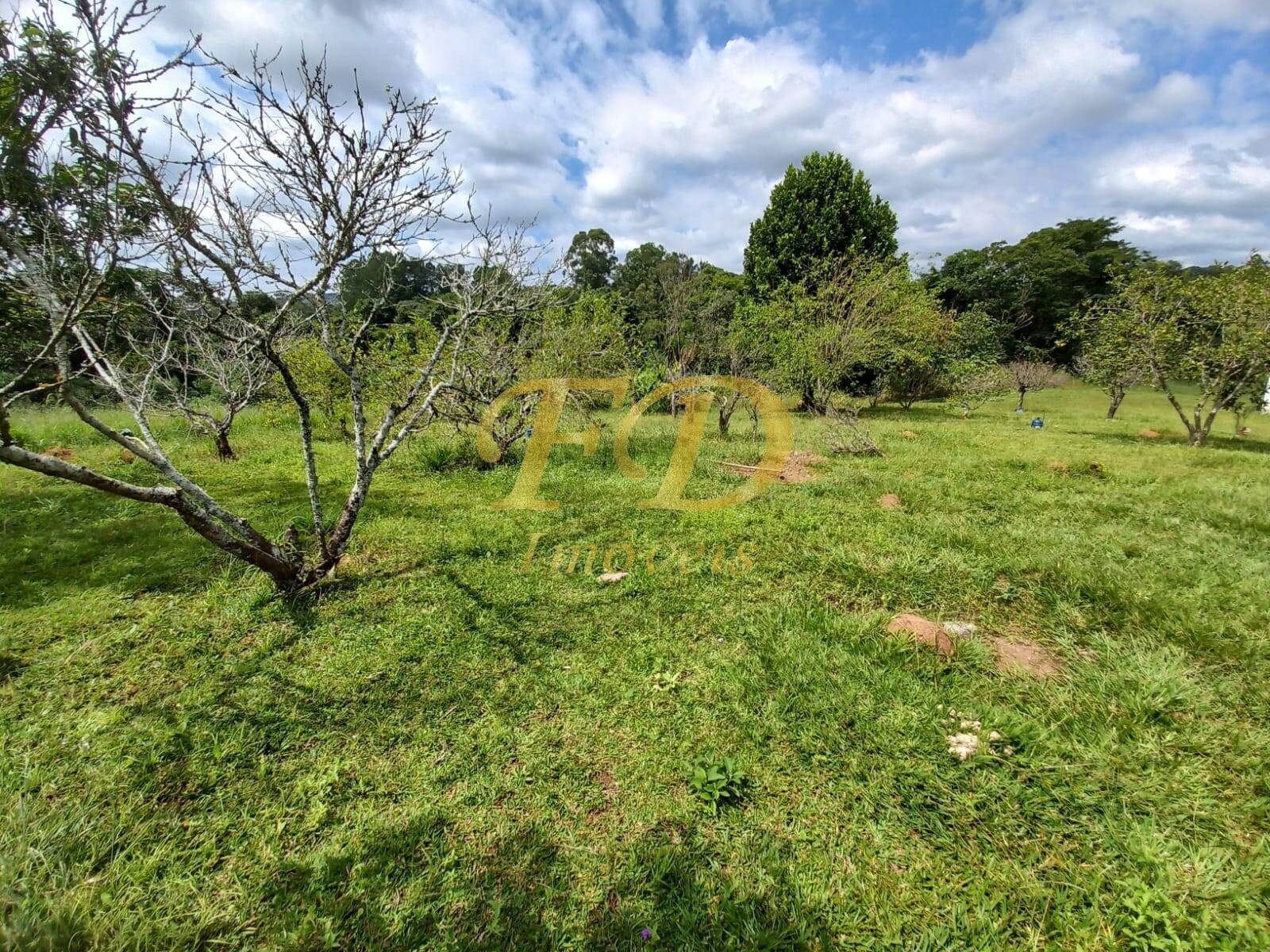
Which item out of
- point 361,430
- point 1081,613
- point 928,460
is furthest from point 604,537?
point 928,460

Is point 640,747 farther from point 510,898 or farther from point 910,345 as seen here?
point 910,345

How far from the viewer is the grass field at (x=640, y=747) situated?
1.74m

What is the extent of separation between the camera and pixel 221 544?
10.2 ft

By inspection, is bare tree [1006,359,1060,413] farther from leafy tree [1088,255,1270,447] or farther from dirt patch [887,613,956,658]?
dirt patch [887,613,956,658]

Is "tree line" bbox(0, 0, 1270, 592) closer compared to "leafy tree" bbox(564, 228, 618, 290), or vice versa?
"tree line" bbox(0, 0, 1270, 592)

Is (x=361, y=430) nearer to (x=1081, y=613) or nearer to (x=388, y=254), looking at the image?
(x=388, y=254)

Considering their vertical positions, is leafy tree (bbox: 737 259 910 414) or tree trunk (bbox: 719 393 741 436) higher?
leafy tree (bbox: 737 259 910 414)

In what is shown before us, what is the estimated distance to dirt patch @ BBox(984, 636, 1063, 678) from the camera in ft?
9.49

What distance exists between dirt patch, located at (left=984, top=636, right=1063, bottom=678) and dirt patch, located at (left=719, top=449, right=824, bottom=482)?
3.87 metres

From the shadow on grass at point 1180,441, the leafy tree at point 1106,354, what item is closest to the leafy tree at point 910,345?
the leafy tree at point 1106,354

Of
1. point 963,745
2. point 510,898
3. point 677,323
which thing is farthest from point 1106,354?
point 510,898

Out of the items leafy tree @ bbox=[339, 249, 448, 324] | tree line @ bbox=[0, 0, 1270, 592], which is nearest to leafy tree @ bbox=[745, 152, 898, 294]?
tree line @ bbox=[0, 0, 1270, 592]

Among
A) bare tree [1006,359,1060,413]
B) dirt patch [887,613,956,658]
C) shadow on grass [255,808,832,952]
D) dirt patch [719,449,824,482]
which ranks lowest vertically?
shadow on grass [255,808,832,952]

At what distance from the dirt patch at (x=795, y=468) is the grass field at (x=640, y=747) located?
7.81 feet
